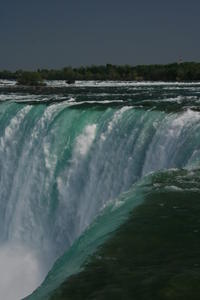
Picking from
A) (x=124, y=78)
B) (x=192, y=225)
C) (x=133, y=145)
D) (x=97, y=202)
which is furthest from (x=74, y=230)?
(x=124, y=78)

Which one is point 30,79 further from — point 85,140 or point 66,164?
point 85,140

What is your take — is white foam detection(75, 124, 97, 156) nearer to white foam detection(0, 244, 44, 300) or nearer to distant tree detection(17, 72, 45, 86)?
white foam detection(0, 244, 44, 300)

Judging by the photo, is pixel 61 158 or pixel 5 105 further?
pixel 5 105

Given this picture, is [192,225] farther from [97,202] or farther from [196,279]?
[97,202]

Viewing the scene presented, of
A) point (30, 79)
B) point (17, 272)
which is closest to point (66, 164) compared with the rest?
point (17, 272)

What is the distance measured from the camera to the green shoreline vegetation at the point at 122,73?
5000 centimetres

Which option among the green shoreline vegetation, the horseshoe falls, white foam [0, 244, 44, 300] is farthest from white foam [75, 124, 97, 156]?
the green shoreline vegetation

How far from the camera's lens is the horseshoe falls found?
40.5 ft

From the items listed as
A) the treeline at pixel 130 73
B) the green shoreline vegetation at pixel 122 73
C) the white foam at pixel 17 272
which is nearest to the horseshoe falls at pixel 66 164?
the white foam at pixel 17 272

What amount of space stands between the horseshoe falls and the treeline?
108 feet

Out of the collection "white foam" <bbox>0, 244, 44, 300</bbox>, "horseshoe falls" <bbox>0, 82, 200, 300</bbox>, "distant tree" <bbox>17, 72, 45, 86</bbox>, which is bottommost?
"white foam" <bbox>0, 244, 44, 300</bbox>

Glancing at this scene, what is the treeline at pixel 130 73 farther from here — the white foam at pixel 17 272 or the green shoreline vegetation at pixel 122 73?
the white foam at pixel 17 272

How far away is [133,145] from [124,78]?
49833mm

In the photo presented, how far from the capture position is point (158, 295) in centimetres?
452
